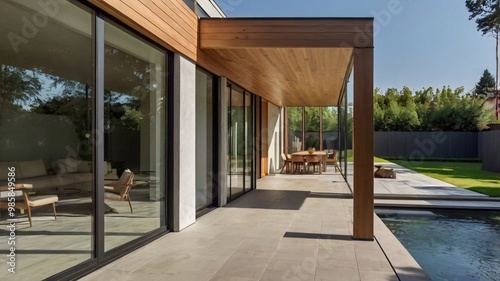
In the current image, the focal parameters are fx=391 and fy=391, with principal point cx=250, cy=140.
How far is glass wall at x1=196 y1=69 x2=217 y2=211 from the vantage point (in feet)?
21.3

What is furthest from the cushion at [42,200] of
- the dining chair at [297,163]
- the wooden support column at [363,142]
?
the dining chair at [297,163]

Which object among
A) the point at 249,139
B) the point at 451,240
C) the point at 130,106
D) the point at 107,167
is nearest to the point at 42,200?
the point at 107,167

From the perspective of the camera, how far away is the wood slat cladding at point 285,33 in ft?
17.0

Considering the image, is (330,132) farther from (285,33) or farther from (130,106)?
(130,106)

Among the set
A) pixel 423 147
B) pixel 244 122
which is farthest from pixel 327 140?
pixel 423 147

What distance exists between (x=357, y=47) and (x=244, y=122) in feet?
15.1

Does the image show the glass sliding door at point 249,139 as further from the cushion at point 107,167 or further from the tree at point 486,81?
the tree at point 486,81

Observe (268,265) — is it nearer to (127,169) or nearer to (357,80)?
(127,169)

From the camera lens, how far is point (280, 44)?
546 cm

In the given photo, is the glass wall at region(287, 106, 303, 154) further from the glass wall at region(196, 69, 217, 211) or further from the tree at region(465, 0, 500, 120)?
the tree at region(465, 0, 500, 120)

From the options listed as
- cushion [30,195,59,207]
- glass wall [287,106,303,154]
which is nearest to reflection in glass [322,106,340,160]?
glass wall [287,106,303,154]

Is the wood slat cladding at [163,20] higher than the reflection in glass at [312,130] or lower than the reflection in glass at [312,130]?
higher

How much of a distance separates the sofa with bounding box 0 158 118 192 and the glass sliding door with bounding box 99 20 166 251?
0.63ft

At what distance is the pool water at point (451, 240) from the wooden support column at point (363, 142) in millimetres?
714
